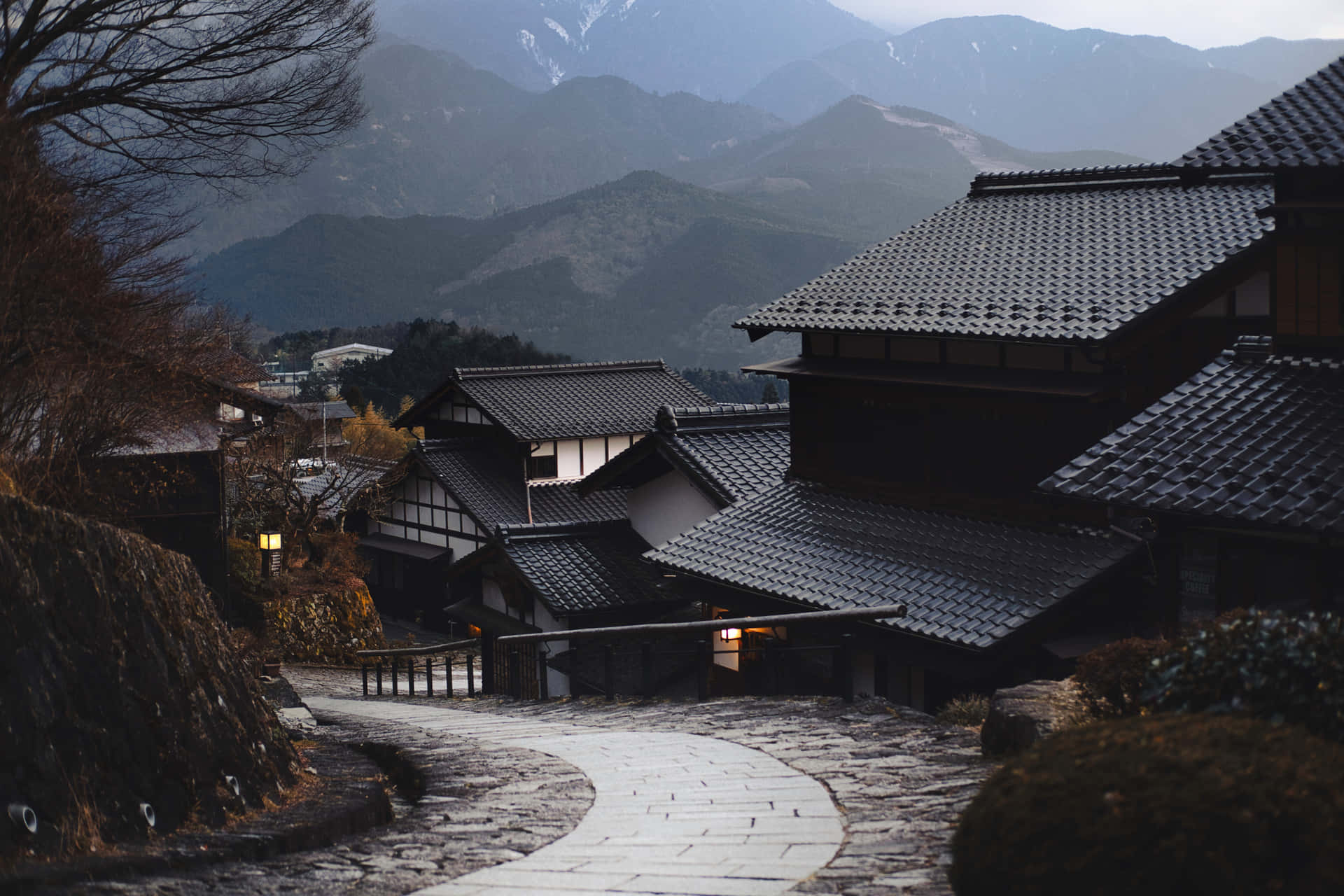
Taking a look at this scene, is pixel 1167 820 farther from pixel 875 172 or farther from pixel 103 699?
pixel 875 172

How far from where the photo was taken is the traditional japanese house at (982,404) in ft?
45.5

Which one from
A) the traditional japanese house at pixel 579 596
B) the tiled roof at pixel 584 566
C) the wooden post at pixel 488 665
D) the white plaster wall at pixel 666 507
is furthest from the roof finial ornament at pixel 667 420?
the wooden post at pixel 488 665

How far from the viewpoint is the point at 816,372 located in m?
18.0

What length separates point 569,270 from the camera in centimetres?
12975

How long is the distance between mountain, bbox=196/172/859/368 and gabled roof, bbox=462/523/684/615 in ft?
291

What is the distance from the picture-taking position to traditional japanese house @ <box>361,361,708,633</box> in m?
35.5

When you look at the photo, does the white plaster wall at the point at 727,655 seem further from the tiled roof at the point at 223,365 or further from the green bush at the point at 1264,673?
the green bush at the point at 1264,673

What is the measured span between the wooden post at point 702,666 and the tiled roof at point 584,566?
12.0 feet

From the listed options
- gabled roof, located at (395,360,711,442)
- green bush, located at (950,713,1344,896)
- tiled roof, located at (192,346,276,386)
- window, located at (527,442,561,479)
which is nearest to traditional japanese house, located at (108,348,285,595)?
tiled roof, located at (192,346,276,386)

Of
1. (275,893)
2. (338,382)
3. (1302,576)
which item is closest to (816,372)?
(1302,576)

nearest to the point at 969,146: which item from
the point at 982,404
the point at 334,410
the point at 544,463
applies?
the point at 334,410

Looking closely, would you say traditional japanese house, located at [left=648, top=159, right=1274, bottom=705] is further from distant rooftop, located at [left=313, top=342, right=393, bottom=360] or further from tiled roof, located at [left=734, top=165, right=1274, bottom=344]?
distant rooftop, located at [left=313, top=342, right=393, bottom=360]

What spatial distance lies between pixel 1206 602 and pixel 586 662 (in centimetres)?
1273

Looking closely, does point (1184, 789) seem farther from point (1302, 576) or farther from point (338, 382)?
point (338, 382)
